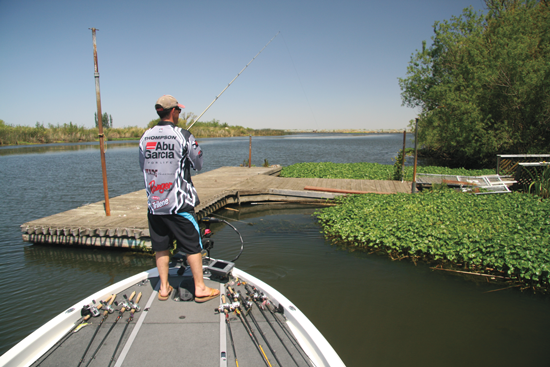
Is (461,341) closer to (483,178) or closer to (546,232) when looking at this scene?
(546,232)

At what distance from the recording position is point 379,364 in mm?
3994

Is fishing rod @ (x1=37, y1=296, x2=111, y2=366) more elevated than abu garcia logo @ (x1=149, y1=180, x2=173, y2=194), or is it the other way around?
abu garcia logo @ (x1=149, y1=180, x2=173, y2=194)

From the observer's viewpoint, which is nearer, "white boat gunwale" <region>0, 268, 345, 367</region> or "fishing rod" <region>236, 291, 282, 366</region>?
"white boat gunwale" <region>0, 268, 345, 367</region>

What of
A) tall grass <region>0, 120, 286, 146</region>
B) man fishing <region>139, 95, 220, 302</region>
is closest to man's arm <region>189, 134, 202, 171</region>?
man fishing <region>139, 95, 220, 302</region>

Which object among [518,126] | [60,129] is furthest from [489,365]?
[60,129]

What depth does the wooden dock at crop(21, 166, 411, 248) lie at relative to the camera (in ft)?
24.6

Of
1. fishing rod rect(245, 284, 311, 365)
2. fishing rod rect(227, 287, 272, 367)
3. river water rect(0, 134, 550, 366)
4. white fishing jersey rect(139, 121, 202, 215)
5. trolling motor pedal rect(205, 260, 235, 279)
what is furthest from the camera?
river water rect(0, 134, 550, 366)

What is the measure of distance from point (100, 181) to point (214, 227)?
Answer: 11.3 metres

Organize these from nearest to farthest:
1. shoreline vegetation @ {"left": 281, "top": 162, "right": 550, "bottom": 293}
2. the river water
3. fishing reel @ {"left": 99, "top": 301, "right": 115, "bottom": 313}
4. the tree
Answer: fishing reel @ {"left": 99, "top": 301, "right": 115, "bottom": 313} < the river water < shoreline vegetation @ {"left": 281, "top": 162, "right": 550, "bottom": 293} < the tree

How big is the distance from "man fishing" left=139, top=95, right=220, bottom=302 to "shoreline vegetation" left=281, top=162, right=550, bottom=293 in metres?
4.86

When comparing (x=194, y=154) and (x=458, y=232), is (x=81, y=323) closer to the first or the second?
(x=194, y=154)

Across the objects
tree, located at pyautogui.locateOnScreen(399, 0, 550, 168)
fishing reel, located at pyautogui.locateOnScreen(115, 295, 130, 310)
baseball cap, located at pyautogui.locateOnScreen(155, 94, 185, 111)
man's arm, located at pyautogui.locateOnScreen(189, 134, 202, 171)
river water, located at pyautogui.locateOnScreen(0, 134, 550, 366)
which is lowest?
river water, located at pyautogui.locateOnScreen(0, 134, 550, 366)

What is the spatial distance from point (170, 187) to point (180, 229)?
1.53ft

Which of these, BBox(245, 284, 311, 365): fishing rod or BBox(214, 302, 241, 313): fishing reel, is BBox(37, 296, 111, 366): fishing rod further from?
BBox(245, 284, 311, 365): fishing rod
